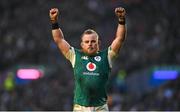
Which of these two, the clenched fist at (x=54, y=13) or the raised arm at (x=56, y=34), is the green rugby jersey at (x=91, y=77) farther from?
the clenched fist at (x=54, y=13)

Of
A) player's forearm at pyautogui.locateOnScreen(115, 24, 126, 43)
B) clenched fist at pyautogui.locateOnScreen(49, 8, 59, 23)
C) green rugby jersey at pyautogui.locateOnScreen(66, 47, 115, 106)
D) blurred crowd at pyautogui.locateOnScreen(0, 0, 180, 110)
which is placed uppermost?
clenched fist at pyautogui.locateOnScreen(49, 8, 59, 23)

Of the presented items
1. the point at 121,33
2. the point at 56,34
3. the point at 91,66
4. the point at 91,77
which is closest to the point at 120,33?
the point at 121,33

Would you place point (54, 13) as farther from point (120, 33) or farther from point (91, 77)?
point (91, 77)

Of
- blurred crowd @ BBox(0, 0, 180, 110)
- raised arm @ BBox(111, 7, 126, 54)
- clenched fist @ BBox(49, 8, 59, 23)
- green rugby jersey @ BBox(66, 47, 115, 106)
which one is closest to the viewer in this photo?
green rugby jersey @ BBox(66, 47, 115, 106)

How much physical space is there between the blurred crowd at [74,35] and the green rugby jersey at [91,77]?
12.9 meters

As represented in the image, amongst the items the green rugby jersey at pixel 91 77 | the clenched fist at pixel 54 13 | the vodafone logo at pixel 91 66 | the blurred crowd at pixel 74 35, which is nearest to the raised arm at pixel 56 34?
the clenched fist at pixel 54 13

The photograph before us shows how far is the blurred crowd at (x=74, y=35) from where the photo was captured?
2605 centimetres

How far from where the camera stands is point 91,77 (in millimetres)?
9289

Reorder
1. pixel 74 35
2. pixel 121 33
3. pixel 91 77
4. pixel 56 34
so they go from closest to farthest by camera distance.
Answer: pixel 91 77, pixel 121 33, pixel 56 34, pixel 74 35

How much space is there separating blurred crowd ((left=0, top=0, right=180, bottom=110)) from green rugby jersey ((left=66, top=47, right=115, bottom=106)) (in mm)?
12858

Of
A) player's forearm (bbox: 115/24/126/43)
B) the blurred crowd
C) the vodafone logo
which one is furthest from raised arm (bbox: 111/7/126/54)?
the blurred crowd

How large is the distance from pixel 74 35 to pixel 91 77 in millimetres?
24824

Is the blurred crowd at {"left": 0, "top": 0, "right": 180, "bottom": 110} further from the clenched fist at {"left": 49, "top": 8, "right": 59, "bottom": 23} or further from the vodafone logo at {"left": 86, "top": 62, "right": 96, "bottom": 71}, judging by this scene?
the vodafone logo at {"left": 86, "top": 62, "right": 96, "bottom": 71}

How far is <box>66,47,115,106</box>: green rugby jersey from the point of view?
9.24 meters
